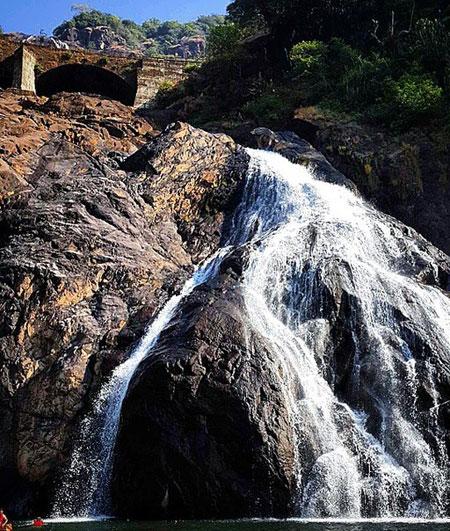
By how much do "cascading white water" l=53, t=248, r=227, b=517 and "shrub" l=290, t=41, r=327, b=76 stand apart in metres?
24.5

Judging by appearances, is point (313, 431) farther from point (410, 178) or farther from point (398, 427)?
point (410, 178)

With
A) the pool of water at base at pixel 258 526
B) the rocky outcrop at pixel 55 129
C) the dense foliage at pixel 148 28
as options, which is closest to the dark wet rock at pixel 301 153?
the rocky outcrop at pixel 55 129

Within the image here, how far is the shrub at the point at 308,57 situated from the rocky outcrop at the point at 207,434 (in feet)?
84.7

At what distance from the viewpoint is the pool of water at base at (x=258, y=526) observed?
478 inches

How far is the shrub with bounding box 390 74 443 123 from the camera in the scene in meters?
31.4

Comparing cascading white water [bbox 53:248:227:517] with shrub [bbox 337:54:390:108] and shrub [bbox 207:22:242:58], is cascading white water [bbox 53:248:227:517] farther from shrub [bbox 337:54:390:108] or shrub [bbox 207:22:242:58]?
shrub [bbox 207:22:242:58]

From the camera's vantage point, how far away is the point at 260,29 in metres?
46.2

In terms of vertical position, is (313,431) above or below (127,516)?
above

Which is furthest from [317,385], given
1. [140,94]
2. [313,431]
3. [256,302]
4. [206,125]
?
[140,94]

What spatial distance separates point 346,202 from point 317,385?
37.1 feet

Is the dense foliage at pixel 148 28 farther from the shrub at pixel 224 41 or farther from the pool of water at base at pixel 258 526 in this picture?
the pool of water at base at pixel 258 526

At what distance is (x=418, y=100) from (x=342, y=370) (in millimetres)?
18571

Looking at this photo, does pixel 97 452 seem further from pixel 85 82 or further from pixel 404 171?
pixel 85 82

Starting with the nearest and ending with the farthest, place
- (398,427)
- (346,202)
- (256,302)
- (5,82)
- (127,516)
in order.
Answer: (127,516)
(398,427)
(256,302)
(346,202)
(5,82)
